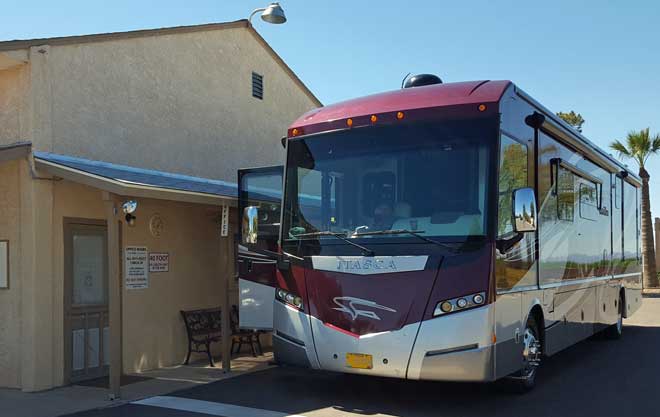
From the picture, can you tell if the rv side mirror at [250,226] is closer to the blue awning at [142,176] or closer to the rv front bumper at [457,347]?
the blue awning at [142,176]

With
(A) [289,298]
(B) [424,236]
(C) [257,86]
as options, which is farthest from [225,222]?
(C) [257,86]

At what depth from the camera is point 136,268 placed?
953 centimetres

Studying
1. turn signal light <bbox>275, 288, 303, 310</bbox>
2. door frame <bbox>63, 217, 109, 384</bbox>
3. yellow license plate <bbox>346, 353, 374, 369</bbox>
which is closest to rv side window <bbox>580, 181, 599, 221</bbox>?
yellow license plate <bbox>346, 353, 374, 369</bbox>

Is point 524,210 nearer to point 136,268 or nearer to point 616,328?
point 136,268

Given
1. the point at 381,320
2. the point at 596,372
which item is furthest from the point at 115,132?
the point at 596,372

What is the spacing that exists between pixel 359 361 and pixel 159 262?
4521mm

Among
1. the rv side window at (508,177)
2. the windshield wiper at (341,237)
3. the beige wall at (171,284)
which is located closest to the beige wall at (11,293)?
the beige wall at (171,284)

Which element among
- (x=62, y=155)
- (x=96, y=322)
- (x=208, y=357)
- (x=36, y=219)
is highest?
(x=62, y=155)

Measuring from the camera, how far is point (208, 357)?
10.5m

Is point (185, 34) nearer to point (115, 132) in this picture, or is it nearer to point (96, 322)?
point (115, 132)

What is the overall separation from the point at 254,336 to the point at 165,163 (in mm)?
3199

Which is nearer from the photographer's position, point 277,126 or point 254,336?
point 254,336

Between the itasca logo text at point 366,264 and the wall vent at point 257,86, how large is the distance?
7.59 metres

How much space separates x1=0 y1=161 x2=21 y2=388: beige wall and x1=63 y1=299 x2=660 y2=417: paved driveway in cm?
189
